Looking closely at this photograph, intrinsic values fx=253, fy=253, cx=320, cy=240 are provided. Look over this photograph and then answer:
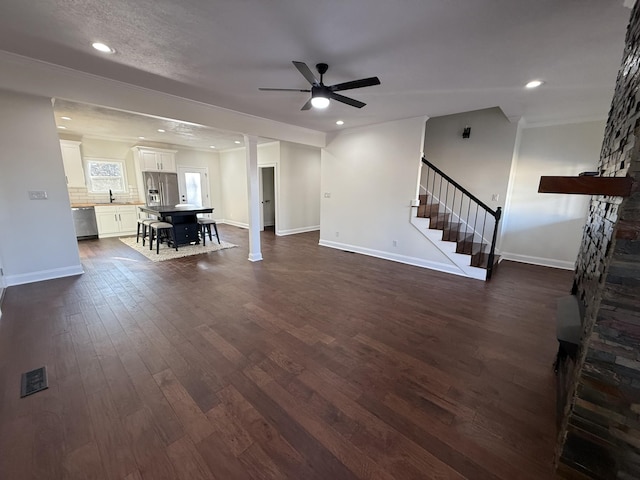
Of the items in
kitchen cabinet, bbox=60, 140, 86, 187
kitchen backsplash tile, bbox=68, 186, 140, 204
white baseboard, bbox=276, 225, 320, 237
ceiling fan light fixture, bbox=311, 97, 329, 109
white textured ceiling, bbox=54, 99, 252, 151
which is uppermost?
white textured ceiling, bbox=54, 99, 252, 151

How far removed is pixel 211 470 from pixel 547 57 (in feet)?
13.7

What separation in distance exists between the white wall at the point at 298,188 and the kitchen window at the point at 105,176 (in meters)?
4.66

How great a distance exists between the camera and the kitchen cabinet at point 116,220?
6586 mm

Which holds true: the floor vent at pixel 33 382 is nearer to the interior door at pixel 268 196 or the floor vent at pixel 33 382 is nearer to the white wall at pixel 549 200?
the interior door at pixel 268 196

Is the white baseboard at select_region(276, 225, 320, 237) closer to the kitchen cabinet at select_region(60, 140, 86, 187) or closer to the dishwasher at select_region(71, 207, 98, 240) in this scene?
the dishwasher at select_region(71, 207, 98, 240)

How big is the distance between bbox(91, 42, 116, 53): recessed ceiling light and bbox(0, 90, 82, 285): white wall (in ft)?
5.67

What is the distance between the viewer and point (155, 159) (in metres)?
7.47

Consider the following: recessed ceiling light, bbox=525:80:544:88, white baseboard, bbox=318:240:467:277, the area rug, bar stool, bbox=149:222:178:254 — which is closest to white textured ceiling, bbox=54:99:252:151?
bar stool, bbox=149:222:178:254

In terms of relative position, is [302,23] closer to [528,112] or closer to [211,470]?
[211,470]

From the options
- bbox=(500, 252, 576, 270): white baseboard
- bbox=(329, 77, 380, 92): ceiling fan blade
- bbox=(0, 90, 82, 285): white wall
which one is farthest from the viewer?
bbox=(500, 252, 576, 270): white baseboard

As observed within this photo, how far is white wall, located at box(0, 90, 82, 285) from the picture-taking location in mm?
3348

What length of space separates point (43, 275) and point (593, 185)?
606 centimetres

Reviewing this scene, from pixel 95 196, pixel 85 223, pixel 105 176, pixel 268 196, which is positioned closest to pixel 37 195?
pixel 85 223

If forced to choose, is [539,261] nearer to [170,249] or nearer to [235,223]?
[170,249]
